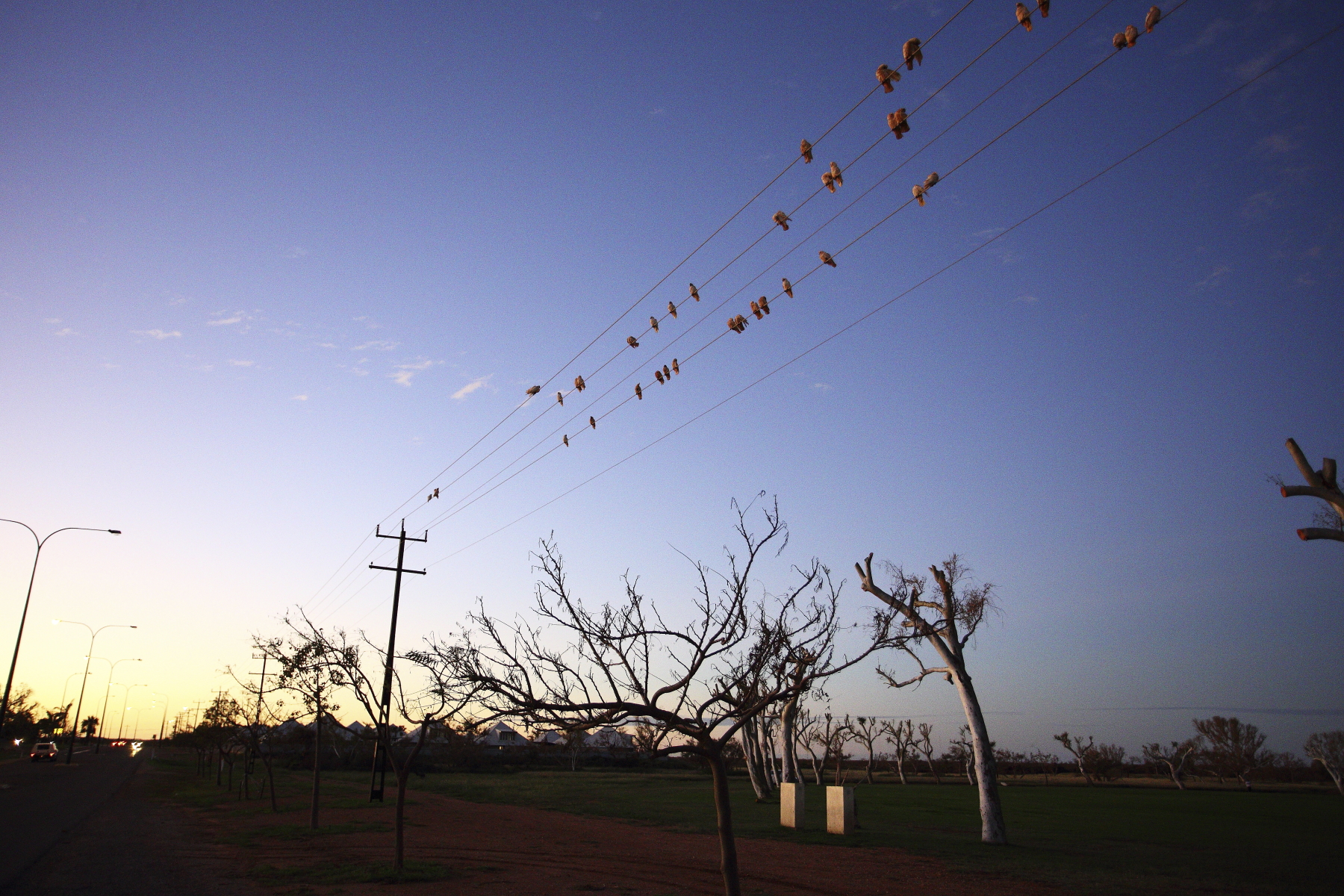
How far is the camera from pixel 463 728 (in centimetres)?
1060

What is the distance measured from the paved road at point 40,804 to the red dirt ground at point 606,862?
3928mm

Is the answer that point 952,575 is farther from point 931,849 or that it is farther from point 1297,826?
point 1297,826

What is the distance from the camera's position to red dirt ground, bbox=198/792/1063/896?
45.4ft

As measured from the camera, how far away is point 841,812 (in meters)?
23.0

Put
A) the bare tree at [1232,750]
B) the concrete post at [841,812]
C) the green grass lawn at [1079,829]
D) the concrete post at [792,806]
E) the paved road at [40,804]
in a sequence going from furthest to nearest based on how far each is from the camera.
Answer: the bare tree at [1232,750] < the concrete post at [792,806] < the concrete post at [841,812] < the paved road at [40,804] < the green grass lawn at [1079,829]

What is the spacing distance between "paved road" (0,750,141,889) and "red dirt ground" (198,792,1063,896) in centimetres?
393

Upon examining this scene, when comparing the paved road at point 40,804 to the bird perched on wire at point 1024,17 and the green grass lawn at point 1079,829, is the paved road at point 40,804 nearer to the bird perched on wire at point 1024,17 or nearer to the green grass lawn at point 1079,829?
the green grass lawn at point 1079,829

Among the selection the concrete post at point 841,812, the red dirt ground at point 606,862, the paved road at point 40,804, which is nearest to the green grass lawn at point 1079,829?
the concrete post at point 841,812

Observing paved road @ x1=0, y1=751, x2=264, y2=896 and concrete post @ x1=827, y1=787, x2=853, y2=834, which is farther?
concrete post @ x1=827, y1=787, x2=853, y2=834

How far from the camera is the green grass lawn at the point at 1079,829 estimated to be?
52.8 feet

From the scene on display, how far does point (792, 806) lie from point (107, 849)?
18429mm

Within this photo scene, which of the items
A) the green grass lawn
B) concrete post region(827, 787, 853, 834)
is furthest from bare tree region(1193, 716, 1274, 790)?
concrete post region(827, 787, 853, 834)

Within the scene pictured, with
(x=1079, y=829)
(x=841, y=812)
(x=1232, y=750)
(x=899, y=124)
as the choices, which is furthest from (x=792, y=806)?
(x=1232, y=750)

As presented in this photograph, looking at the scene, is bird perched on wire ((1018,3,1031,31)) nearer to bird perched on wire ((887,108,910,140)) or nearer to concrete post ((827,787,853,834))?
bird perched on wire ((887,108,910,140))
